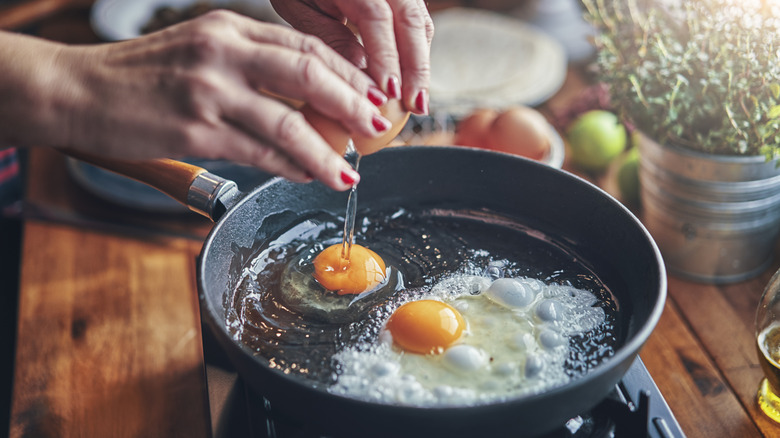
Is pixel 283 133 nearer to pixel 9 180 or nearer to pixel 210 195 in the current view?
pixel 210 195

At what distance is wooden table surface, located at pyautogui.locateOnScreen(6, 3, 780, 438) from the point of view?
48.3 inches

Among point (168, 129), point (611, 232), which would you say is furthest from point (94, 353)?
point (611, 232)

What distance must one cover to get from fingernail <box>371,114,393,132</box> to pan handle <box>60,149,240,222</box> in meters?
0.36

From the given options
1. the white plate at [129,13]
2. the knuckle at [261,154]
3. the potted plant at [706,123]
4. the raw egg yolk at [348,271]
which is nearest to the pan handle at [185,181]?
the raw egg yolk at [348,271]

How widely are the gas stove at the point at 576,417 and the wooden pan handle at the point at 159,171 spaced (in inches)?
12.3

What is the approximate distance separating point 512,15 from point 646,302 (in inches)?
86.3

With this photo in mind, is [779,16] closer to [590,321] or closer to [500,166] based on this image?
[500,166]

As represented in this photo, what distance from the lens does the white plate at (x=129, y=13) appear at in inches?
83.4

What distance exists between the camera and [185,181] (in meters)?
1.12

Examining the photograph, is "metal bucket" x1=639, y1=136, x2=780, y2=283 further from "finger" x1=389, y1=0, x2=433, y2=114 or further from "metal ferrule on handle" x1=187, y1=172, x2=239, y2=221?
"metal ferrule on handle" x1=187, y1=172, x2=239, y2=221

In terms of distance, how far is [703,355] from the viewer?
1335 millimetres

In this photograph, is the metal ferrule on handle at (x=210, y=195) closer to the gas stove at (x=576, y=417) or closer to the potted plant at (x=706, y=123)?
the gas stove at (x=576, y=417)

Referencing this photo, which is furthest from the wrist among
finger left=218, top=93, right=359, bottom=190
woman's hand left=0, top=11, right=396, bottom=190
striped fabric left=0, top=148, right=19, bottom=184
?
striped fabric left=0, top=148, right=19, bottom=184

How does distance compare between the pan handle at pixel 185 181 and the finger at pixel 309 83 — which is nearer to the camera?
the finger at pixel 309 83
